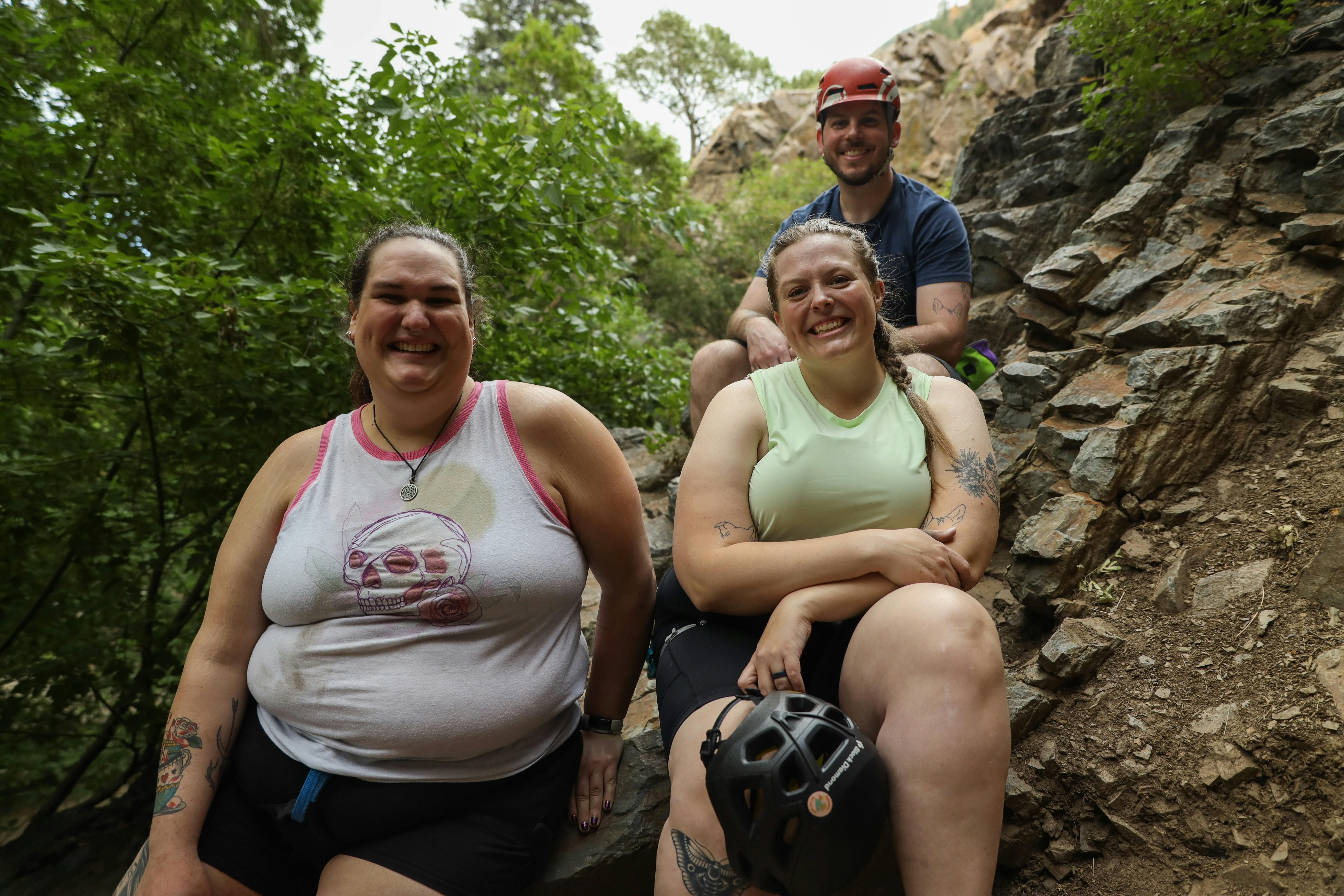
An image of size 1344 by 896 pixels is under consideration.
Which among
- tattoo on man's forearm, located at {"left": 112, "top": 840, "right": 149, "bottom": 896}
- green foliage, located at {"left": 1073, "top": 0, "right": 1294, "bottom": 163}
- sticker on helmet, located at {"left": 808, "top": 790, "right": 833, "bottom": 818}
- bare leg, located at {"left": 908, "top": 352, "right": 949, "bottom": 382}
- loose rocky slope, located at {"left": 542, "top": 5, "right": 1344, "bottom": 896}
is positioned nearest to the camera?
sticker on helmet, located at {"left": 808, "top": 790, "right": 833, "bottom": 818}

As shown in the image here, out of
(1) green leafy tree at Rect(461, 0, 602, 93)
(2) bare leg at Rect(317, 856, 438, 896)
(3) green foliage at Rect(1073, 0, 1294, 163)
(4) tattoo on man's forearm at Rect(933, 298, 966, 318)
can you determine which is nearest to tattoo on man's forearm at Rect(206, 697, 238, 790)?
(2) bare leg at Rect(317, 856, 438, 896)

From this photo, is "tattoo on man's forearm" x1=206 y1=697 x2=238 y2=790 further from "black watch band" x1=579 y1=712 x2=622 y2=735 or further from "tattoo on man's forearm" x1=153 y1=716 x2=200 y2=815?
"black watch band" x1=579 y1=712 x2=622 y2=735

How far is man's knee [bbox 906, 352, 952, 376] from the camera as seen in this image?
93.7 inches

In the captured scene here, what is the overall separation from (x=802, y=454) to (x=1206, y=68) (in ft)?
13.1

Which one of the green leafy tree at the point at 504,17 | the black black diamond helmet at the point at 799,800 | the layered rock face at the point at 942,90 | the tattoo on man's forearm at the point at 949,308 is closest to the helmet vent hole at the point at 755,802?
the black black diamond helmet at the point at 799,800

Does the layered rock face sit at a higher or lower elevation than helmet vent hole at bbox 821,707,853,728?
higher

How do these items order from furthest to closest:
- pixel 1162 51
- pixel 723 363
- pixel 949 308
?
pixel 1162 51
pixel 723 363
pixel 949 308

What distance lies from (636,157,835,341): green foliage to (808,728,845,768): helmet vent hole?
11544 millimetres

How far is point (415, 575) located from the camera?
61.7 inches

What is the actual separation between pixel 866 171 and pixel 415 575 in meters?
2.42

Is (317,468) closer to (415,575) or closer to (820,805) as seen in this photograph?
(415,575)

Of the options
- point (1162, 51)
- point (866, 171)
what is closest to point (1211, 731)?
point (866, 171)

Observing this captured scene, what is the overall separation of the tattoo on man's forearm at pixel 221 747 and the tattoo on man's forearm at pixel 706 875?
39.7 inches

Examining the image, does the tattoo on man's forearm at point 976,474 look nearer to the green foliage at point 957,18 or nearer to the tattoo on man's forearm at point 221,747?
the tattoo on man's forearm at point 221,747
